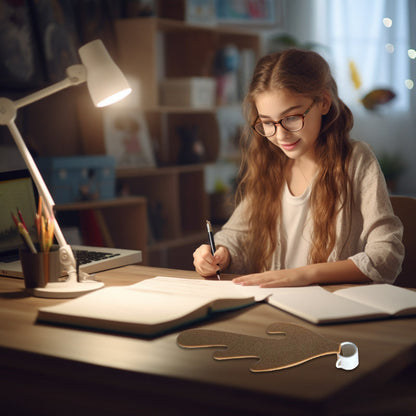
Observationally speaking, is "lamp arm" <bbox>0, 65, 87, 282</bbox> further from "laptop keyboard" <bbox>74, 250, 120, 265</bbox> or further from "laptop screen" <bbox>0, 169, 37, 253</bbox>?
"laptop screen" <bbox>0, 169, 37, 253</bbox>

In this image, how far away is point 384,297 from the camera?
1.25m

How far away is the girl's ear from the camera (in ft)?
5.71

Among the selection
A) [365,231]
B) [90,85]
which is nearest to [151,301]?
[90,85]

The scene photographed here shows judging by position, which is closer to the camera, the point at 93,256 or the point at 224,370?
the point at 224,370

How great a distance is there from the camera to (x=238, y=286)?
4.52 feet

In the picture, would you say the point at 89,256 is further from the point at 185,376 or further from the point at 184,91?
the point at 184,91

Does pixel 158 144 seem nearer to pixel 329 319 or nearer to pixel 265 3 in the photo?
pixel 265 3

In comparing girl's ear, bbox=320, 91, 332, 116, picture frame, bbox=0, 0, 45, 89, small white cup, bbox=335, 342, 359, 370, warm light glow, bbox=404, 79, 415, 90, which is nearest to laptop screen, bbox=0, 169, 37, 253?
girl's ear, bbox=320, 91, 332, 116

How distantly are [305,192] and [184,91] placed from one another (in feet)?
6.54

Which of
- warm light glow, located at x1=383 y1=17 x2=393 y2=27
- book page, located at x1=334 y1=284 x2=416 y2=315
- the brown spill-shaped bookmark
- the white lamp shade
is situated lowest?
book page, located at x1=334 y1=284 x2=416 y2=315

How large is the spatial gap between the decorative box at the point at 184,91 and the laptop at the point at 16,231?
6.52ft

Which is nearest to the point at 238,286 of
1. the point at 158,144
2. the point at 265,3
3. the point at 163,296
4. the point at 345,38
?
the point at 163,296

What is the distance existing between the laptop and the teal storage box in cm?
110

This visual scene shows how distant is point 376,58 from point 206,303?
3.79m
